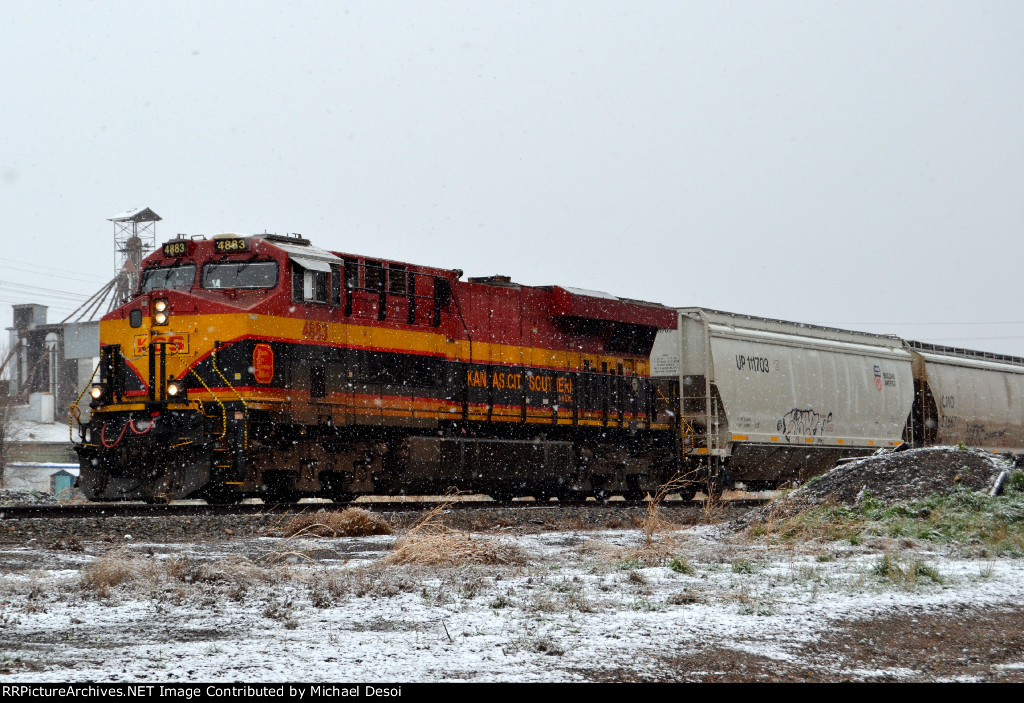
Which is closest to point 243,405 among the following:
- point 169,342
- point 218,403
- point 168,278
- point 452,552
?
point 218,403

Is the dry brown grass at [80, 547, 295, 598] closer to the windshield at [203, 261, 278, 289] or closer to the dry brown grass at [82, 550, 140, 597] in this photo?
the dry brown grass at [82, 550, 140, 597]

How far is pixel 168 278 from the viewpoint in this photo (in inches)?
631

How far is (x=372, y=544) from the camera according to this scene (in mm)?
Answer: 11148

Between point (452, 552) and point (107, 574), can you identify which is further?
point (452, 552)

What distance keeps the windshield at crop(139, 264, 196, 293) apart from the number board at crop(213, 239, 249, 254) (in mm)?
485

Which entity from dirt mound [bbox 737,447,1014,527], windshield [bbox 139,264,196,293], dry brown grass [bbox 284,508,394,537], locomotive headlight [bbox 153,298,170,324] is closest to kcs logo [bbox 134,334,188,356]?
locomotive headlight [bbox 153,298,170,324]

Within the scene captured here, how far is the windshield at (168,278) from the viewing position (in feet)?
52.0

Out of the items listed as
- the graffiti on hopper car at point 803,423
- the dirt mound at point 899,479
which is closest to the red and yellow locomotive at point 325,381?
the graffiti on hopper car at point 803,423

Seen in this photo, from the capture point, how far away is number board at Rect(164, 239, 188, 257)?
1605 centimetres

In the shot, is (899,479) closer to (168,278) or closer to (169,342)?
(169,342)

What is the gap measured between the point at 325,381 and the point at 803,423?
A: 1240cm

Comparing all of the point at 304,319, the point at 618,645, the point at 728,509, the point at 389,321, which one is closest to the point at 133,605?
the point at 618,645

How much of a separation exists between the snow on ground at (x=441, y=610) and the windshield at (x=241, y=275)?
19.6ft

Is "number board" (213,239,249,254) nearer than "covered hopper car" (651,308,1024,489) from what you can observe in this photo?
Yes
